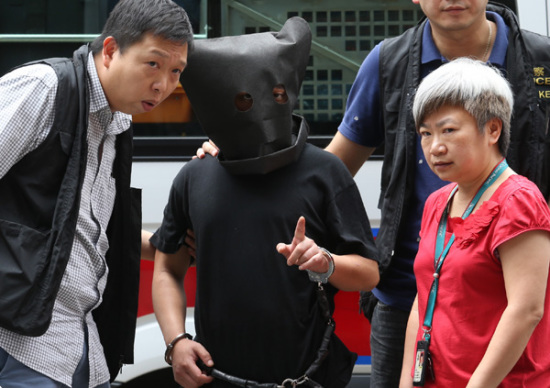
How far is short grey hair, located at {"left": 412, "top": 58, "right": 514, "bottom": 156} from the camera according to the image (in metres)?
2.11

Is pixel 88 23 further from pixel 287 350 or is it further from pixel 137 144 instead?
pixel 287 350

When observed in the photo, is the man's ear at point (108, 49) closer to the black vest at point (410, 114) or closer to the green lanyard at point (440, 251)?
the black vest at point (410, 114)

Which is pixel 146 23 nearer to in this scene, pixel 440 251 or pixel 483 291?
pixel 440 251

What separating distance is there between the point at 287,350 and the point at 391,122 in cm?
82

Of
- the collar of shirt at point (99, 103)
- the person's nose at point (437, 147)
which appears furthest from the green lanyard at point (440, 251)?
the collar of shirt at point (99, 103)

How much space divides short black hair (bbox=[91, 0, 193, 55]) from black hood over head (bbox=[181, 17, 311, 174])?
0.36 feet

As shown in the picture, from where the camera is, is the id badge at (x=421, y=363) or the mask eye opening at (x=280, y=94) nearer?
the id badge at (x=421, y=363)

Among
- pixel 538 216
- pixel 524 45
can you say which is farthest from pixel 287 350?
pixel 524 45

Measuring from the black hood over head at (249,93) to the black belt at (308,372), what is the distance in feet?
1.38

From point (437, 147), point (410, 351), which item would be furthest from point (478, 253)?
point (410, 351)

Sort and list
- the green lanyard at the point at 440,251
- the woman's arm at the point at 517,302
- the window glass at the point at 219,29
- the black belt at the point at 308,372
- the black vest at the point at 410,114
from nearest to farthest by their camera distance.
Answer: the woman's arm at the point at 517,302
the green lanyard at the point at 440,251
the black belt at the point at 308,372
the black vest at the point at 410,114
the window glass at the point at 219,29

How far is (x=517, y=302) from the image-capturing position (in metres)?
1.95

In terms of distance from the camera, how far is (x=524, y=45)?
2596 millimetres

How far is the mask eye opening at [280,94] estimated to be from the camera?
2.40 metres
